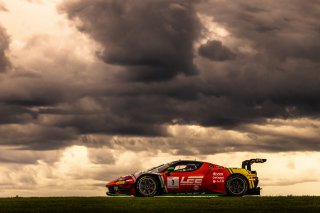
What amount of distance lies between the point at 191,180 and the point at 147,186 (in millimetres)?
1959

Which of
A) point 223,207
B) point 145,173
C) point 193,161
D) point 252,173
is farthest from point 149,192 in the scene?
point 223,207

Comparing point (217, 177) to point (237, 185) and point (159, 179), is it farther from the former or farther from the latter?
point (159, 179)

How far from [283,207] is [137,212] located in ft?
15.4

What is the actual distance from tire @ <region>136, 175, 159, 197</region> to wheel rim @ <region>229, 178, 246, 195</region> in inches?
133

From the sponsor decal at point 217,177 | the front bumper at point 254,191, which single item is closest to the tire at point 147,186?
the sponsor decal at point 217,177

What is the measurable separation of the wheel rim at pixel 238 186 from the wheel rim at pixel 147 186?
3.47m

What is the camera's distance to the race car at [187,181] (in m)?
25.0

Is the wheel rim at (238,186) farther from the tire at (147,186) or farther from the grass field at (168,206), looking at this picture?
the grass field at (168,206)

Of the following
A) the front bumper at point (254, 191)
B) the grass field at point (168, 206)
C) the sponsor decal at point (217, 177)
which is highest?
the sponsor decal at point (217, 177)

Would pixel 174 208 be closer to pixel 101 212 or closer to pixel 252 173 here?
pixel 101 212

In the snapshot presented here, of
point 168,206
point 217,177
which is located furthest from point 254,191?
point 168,206

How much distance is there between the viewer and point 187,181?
2531 centimetres

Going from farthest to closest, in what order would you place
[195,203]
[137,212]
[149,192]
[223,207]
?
[149,192]
[195,203]
[223,207]
[137,212]

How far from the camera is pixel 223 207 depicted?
18.0m
